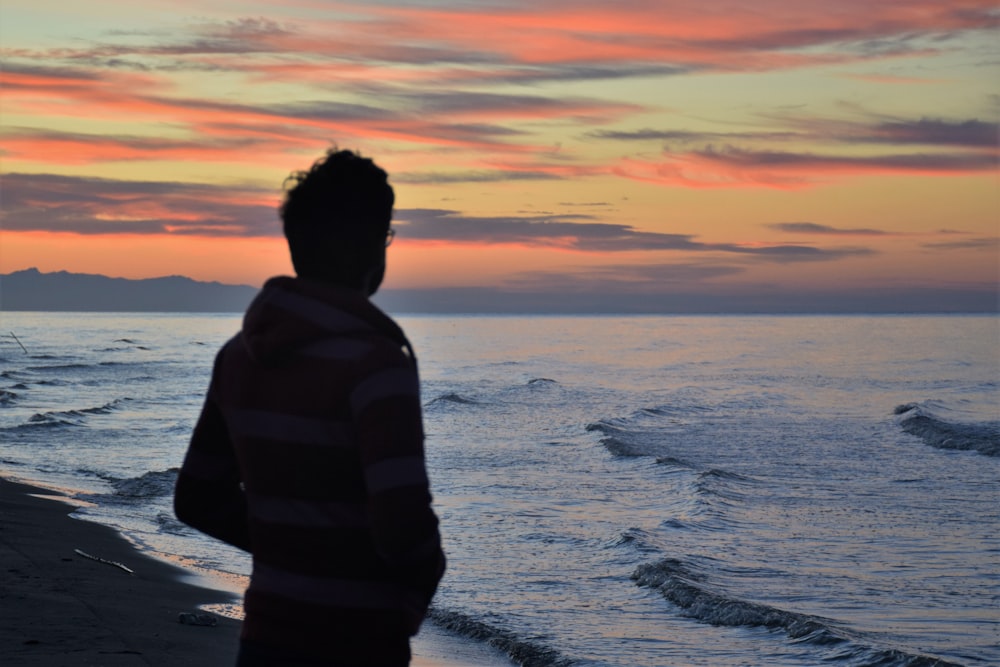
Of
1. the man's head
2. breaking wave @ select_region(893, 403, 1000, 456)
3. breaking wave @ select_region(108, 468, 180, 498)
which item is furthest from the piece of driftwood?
breaking wave @ select_region(893, 403, 1000, 456)

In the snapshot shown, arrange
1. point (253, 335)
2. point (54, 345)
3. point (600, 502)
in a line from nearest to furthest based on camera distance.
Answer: point (253, 335) → point (600, 502) → point (54, 345)

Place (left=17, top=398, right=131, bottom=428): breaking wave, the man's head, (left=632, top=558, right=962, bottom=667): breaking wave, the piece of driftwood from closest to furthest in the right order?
the man's head, (left=632, top=558, right=962, bottom=667): breaking wave, the piece of driftwood, (left=17, top=398, right=131, bottom=428): breaking wave

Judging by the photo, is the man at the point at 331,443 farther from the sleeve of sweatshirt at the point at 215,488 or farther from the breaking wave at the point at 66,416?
the breaking wave at the point at 66,416

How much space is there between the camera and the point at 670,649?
7.91 meters

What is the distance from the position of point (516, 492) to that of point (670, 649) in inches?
302

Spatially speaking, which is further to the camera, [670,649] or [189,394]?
[189,394]

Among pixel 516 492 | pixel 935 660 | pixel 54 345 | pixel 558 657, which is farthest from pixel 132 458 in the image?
pixel 54 345

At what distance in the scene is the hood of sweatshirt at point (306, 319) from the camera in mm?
1917

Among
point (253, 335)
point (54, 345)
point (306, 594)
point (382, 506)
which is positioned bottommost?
point (54, 345)

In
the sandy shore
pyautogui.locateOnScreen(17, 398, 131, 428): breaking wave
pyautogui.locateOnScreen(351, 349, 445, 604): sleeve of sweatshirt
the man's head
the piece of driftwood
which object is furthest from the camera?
pyautogui.locateOnScreen(17, 398, 131, 428): breaking wave

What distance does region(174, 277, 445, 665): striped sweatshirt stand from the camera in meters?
1.87

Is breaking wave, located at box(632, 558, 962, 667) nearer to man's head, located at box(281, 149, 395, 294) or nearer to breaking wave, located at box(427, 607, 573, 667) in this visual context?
breaking wave, located at box(427, 607, 573, 667)

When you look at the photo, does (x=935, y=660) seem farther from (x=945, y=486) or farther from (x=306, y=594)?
(x=945, y=486)

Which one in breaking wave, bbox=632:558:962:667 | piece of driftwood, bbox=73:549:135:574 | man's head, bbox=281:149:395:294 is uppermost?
man's head, bbox=281:149:395:294
